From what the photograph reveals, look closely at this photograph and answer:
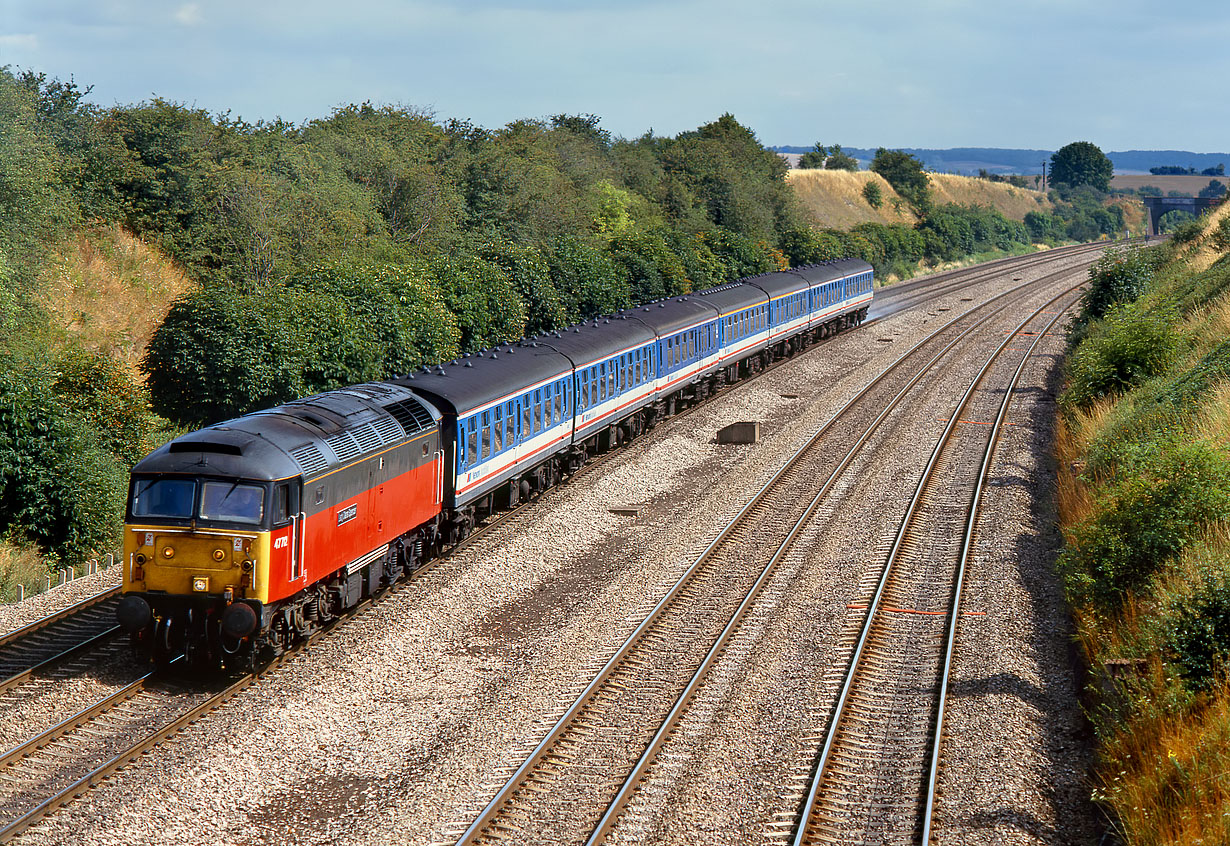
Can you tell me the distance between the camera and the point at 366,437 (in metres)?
17.3

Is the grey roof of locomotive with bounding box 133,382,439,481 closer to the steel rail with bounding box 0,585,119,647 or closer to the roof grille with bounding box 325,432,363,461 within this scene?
the roof grille with bounding box 325,432,363,461

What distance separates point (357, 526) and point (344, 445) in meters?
1.30

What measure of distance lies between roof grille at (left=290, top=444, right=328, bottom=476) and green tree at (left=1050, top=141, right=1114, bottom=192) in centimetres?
18924

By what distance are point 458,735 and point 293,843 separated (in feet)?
9.52

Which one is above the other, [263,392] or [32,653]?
[263,392]

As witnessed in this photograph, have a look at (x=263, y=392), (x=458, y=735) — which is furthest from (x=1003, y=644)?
(x=263, y=392)

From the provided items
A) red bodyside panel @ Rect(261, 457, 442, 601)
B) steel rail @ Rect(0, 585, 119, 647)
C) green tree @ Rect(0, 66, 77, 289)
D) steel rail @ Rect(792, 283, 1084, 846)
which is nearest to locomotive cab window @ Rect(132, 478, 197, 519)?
red bodyside panel @ Rect(261, 457, 442, 601)

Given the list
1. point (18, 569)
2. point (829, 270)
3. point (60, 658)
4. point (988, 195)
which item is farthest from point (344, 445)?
point (988, 195)

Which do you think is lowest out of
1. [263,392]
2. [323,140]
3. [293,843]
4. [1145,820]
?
[293,843]

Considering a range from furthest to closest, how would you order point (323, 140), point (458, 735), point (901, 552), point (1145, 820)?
point (323, 140)
point (901, 552)
point (458, 735)
point (1145, 820)

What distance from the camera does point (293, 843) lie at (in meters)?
11.3

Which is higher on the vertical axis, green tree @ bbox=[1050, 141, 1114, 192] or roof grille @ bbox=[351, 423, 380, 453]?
green tree @ bbox=[1050, 141, 1114, 192]

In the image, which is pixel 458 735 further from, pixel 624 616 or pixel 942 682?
pixel 942 682

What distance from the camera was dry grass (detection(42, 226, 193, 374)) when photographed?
1453 inches
